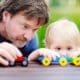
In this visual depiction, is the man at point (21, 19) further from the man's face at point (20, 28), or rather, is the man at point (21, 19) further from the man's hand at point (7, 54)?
the man's hand at point (7, 54)

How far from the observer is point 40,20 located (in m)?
1.45

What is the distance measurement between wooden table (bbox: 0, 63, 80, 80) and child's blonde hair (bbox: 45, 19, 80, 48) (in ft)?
1.53

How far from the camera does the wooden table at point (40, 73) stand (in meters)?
0.98

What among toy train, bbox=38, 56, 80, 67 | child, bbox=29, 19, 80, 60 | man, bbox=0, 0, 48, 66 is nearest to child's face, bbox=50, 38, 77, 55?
child, bbox=29, 19, 80, 60

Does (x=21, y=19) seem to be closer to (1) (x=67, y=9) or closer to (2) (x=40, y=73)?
(2) (x=40, y=73)

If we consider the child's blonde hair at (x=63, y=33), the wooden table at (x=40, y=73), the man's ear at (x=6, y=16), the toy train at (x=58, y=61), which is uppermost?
the man's ear at (x=6, y=16)

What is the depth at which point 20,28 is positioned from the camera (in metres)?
1.42

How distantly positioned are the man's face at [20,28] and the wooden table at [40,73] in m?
0.28

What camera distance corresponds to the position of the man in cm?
142

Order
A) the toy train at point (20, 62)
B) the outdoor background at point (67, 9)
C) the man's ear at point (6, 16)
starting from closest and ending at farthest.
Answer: the toy train at point (20, 62) < the man's ear at point (6, 16) < the outdoor background at point (67, 9)

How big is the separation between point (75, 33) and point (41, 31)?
28 centimetres

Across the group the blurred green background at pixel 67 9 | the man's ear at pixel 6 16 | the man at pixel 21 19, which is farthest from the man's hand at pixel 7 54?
the blurred green background at pixel 67 9

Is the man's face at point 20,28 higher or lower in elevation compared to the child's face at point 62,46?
higher

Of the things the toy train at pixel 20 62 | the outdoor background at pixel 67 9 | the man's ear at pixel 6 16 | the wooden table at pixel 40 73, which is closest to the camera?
the wooden table at pixel 40 73
